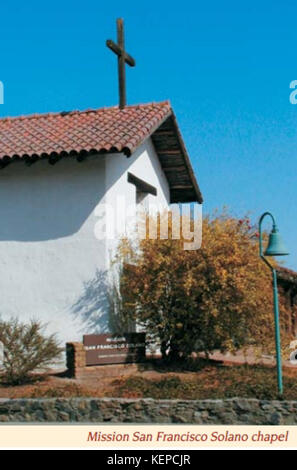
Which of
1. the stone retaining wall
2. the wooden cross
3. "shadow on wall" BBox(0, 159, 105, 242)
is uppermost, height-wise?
the wooden cross

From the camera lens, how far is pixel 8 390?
11727 mm

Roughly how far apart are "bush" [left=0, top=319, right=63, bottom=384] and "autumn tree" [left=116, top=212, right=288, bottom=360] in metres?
2.00

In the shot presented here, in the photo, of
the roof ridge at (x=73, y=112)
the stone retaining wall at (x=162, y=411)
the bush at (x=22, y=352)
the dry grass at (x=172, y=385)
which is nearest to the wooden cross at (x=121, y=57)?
the roof ridge at (x=73, y=112)

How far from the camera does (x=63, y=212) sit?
14562 mm

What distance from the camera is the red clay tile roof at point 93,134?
13.9 metres

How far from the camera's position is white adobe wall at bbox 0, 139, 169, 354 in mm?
14227

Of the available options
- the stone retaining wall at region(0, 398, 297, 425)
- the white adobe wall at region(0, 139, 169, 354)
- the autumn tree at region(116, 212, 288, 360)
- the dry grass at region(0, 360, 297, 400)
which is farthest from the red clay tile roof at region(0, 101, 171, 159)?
the stone retaining wall at region(0, 398, 297, 425)

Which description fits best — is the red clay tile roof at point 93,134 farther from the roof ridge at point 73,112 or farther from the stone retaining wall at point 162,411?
the stone retaining wall at point 162,411

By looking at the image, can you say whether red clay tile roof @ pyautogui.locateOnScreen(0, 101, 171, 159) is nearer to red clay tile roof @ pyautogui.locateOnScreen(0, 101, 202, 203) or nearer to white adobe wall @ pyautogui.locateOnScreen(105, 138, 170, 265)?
red clay tile roof @ pyautogui.locateOnScreen(0, 101, 202, 203)

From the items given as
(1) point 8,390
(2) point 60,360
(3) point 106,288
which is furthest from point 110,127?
(1) point 8,390

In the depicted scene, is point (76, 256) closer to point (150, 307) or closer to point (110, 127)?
point (150, 307)
